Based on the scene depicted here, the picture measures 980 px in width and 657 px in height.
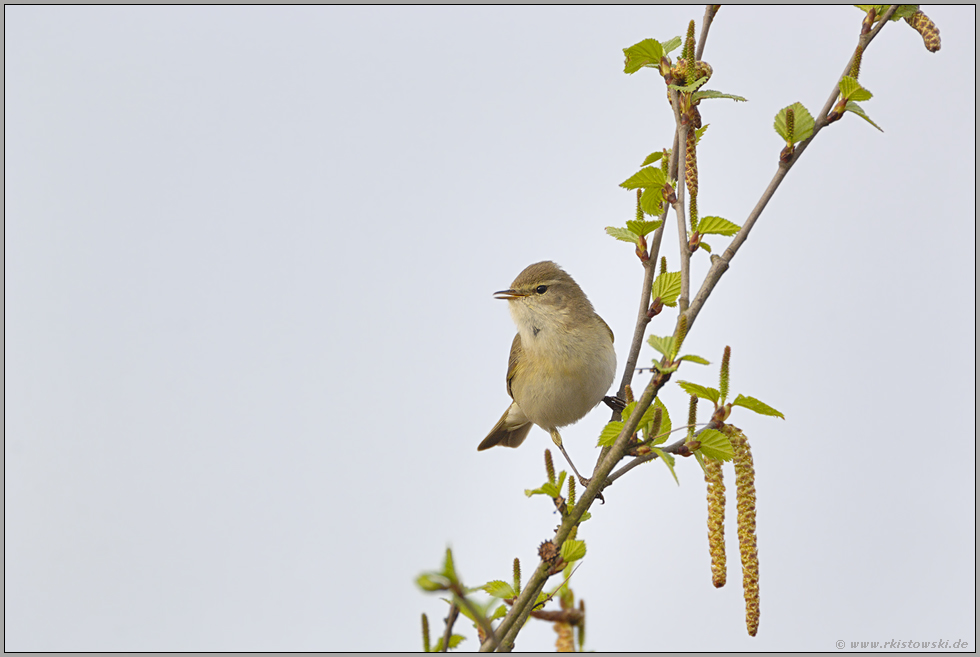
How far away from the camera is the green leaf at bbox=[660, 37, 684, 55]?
2.87 meters

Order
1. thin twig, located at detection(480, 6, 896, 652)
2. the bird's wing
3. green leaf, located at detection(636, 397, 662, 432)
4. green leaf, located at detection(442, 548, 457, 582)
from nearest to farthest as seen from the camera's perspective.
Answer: green leaf, located at detection(442, 548, 457, 582), thin twig, located at detection(480, 6, 896, 652), green leaf, located at detection(636, 397, 662, 432), the bird's wing

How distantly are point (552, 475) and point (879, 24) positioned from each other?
5.84ft

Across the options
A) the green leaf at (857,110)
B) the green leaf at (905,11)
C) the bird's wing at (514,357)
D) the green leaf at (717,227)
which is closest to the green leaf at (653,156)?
the green leaf at (717,227)

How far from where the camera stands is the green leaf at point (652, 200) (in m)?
2.77

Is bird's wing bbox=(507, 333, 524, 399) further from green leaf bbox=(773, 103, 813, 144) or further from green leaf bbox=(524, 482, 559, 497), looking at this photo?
green leaf bbox=(773, 103, 813, 144)

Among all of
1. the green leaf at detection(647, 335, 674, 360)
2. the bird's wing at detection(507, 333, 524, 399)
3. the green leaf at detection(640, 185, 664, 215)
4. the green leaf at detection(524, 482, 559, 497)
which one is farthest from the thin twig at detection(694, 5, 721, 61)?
the bird's wing at detection(507, 333, 524, 399)

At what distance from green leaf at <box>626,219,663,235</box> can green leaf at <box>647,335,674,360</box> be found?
2.38 ft

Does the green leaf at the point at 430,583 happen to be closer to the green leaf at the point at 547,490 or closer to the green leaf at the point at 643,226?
the green leaf at the point at 547,490

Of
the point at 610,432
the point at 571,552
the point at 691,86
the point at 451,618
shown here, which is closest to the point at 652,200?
the point at 691,86

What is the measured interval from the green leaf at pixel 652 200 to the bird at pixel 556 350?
2.22m

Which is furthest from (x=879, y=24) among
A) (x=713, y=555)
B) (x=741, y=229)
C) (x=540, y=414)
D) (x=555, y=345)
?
(x=540, y=414)

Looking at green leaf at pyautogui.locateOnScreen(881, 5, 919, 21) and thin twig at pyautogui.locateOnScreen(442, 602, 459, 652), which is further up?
green leaf at pyautogui.locateOnScreen(881, 5, 919, 21)

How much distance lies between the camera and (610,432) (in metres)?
2.42

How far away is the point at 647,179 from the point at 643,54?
45cm
